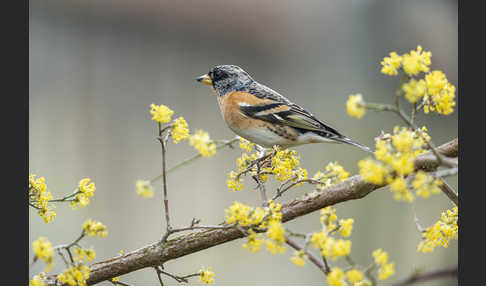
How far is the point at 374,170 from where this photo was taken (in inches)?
28.0

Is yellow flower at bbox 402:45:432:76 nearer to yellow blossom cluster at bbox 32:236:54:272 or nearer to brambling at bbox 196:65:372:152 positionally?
brambling at bbox 196:65:372:152

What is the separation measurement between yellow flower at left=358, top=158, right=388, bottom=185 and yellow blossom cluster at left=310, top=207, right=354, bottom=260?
112mm

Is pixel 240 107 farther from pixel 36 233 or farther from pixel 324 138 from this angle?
pixel 36 233

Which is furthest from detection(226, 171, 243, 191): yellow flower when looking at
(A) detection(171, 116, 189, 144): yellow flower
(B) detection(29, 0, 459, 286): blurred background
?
(B) detection(29, 0, 459, 286): blurred background

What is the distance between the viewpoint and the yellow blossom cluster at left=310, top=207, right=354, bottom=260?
77 cm

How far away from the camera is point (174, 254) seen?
1.12 m

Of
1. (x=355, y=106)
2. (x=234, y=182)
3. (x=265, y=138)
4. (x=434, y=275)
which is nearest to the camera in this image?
(x=434, y=275)

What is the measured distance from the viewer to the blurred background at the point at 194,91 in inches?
120

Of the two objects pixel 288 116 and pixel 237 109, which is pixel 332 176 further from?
pixel 237 109

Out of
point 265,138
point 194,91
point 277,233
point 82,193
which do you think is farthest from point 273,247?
point 194,91

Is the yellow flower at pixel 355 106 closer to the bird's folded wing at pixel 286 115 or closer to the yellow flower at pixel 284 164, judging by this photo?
the yellow flower at pixel 284 164

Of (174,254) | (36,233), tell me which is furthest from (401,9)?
(174,254)

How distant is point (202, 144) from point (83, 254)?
0.94 feet

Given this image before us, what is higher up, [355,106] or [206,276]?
[355,106]
